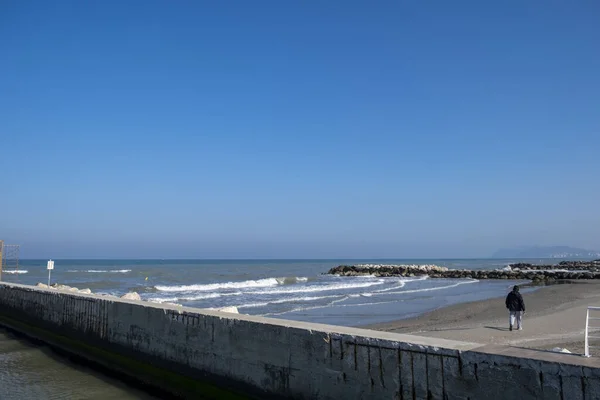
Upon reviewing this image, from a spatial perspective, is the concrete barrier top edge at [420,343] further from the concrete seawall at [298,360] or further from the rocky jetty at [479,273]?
the rocky jetty at [479,273]

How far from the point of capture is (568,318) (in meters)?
16.2

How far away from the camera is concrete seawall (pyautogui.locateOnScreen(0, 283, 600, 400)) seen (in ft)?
14.9

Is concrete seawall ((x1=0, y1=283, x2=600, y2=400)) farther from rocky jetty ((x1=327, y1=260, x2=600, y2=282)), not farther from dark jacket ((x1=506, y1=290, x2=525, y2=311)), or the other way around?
rocky jetty ((x1=327, y1=260, x2=600, y2=282))

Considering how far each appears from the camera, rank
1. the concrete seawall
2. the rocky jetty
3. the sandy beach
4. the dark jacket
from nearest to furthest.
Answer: the concrete seawall → the sandy beach → the dark jacket → the rocky jetty

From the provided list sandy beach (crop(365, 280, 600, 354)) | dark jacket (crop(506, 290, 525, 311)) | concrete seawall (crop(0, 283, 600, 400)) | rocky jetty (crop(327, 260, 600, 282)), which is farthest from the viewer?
rocky jetty (crop(327, 260, 600, 282))

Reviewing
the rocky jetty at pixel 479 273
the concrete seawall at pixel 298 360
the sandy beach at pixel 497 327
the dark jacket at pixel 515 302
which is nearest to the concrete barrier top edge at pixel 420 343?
the concrete seawall at pixel 298 360

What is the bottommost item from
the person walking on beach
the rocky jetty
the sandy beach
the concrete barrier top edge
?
the rocky jetty

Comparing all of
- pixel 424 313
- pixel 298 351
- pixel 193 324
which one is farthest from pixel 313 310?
pixel 298 351

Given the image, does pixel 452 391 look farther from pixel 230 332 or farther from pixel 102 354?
pixel 102 354

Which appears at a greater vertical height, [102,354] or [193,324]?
[193,324]

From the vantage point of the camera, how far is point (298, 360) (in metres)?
6.26

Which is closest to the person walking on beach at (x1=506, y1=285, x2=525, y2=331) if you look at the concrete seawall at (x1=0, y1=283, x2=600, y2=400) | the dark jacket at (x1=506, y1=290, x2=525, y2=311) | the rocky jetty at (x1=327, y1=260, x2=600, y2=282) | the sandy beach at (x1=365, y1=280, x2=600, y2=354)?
the dark jacket at (x1=506, y1=290, x2=525, y2=311)

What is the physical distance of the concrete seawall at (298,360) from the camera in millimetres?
4535

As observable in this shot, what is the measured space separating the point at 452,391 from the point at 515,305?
951 cm
